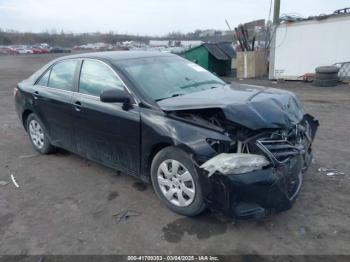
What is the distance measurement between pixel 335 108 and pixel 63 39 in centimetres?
9463

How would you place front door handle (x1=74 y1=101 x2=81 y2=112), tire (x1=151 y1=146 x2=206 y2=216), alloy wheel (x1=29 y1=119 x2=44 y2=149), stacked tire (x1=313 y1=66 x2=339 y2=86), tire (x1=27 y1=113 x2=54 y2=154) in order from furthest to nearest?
stacked tire (x1=313 y1=66 x2=339 y2=86) < alloy wheel (x1=29 y1=119 x2=44 y2=149) < tire (x1=27 y1=113 x2=54 y2=154) < front door handle (x1=74 y1=101 x2=81 y2=112) < tire (x1=151 y1=146 x2=206 y2=216)

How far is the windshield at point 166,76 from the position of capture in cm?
396

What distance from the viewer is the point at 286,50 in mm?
15078

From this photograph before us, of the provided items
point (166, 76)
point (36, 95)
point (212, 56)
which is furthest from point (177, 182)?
point (212, 56)

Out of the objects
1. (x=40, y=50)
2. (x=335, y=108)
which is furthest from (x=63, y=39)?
(x=335, y=108)

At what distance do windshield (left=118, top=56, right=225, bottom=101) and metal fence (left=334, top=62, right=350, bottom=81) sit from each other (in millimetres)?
10887

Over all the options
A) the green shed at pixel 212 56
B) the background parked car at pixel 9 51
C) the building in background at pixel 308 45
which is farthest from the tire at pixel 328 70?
the background parked car at pixel 9 51

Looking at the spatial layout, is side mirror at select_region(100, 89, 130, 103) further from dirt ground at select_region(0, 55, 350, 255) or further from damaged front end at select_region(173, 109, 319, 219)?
dirt ground at select_region(0, 55, 350, 255)

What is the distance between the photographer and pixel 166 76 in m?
4.27

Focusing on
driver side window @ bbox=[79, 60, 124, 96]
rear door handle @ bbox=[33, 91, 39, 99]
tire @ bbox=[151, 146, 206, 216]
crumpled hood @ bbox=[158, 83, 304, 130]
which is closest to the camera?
crumpled hood @ bbox=[158, 83, 304, 130]

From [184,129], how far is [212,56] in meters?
14.3

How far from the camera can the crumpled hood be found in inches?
125

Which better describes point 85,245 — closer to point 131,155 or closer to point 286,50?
point 131,155

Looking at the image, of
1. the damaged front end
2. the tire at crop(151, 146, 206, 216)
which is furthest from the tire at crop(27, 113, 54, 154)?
the damaged front end
